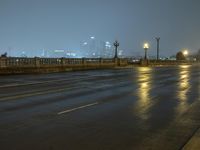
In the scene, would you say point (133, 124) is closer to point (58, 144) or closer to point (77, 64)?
point (58, 144)

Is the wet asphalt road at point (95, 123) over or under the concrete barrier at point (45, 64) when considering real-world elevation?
under

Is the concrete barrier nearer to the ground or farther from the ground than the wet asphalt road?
farther from the ground

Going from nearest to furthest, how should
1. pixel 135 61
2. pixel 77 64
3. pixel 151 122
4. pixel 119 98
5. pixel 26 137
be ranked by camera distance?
1. pixel 26 137
2. pixel 151 122
3. pixel 119 98
4. pixel 77 64
5. pixel 135 61

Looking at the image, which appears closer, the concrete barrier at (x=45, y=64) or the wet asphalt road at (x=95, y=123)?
the wet asphalt road at (x=95, y=123)

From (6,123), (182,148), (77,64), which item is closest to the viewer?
(182,148)

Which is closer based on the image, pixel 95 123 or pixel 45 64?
pixel 95 123

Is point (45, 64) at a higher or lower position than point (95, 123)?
higher

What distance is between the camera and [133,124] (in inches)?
402

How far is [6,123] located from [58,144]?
260cm

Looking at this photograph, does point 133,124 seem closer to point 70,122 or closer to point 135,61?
point 70,122

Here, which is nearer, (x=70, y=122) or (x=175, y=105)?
(x=70, y=122)

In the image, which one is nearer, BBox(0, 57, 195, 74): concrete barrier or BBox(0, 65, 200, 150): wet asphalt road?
BBox(0, 65, 200, 150): wet asphalt road

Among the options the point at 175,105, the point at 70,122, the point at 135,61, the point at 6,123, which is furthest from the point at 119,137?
the point at 135,61

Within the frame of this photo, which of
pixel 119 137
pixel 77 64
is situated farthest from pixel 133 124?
pixel 77 64
